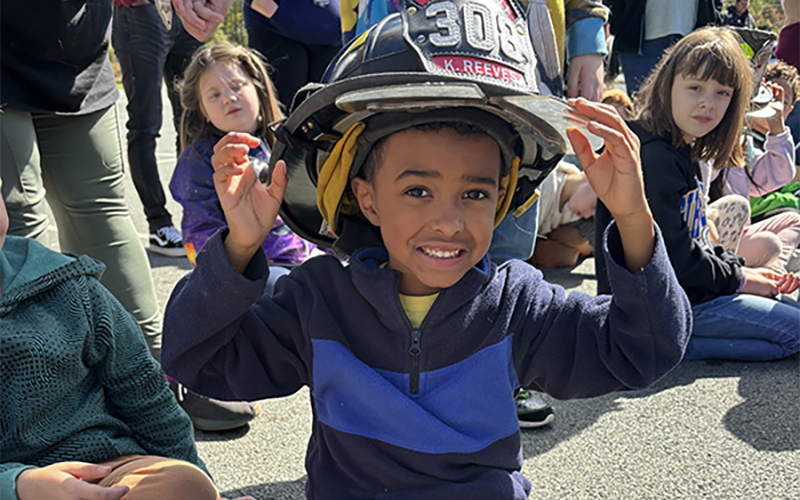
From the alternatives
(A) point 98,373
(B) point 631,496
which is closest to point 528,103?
(A) point 98,373

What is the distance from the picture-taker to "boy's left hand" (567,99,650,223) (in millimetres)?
1559

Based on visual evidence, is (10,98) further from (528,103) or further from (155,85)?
(155,85)

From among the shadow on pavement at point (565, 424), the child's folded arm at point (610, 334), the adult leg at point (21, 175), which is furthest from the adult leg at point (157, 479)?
the shadow on pavement at point (565, 424)

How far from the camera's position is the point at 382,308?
1759mm

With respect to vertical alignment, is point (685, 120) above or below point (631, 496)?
above

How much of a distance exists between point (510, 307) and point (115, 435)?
35.2 inches

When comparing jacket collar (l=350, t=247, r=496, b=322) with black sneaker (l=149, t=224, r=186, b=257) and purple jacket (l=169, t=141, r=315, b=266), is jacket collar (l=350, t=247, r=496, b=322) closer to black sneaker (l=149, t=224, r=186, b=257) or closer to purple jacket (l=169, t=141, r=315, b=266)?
purple jacket (l=169, t=141, r=315, b=266)

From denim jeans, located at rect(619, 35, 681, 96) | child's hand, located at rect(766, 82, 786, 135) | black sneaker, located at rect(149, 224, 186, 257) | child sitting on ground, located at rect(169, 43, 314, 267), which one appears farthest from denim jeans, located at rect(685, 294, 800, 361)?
black sneaker, located at rect(149, 224, 186, 257)

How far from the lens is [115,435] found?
5.92 ft

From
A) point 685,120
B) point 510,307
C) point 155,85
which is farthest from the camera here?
point 155,85

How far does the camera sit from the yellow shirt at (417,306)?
1.82m

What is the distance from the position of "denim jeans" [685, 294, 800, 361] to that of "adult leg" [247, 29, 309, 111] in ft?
7.75

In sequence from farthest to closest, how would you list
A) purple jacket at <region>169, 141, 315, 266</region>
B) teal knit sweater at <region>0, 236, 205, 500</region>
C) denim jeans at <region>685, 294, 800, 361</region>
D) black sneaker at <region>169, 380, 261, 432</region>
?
denim jeans at <region>685, 294, 800, 361</region> < purple jacket at <region>169, 141, 315, 266</region> < black sneaker at <region>169, 380, 261, 432</region> < teal knit sweater at <region>0, 236, 205, 500</region>

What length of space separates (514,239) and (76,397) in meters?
1.24
